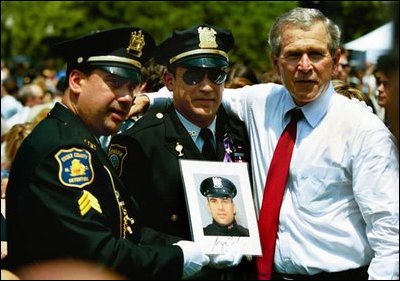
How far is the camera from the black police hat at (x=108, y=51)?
168 inches

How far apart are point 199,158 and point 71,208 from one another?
110 cm

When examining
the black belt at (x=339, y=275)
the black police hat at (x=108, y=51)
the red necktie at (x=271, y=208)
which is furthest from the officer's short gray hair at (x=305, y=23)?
the black belt at (x=339, y=275)

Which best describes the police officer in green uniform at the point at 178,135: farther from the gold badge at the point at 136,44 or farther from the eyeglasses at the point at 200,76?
the gold badge at the point at 136,44

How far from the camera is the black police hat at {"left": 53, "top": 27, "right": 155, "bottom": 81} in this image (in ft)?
14.0

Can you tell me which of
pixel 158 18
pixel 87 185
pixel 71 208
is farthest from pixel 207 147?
pixel 158 18

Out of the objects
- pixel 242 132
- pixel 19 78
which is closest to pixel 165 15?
pixel 19 78

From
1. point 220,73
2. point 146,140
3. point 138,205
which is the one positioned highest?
point 220,73

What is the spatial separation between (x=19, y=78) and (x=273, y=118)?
2302 cm

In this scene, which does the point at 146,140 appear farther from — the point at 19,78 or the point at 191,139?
the point at 19,78

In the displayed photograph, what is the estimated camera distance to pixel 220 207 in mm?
4461

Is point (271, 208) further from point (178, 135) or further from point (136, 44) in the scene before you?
point (136, 44)

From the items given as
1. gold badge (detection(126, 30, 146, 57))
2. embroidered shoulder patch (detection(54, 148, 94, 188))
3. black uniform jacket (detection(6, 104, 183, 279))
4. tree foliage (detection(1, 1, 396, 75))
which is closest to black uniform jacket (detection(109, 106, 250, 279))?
black uniform jacket (detection(6, 104, 183, 279))

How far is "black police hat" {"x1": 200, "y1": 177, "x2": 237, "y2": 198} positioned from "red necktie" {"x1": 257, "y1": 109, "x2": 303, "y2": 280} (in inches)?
9.0

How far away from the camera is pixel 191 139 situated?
15.9 feet
